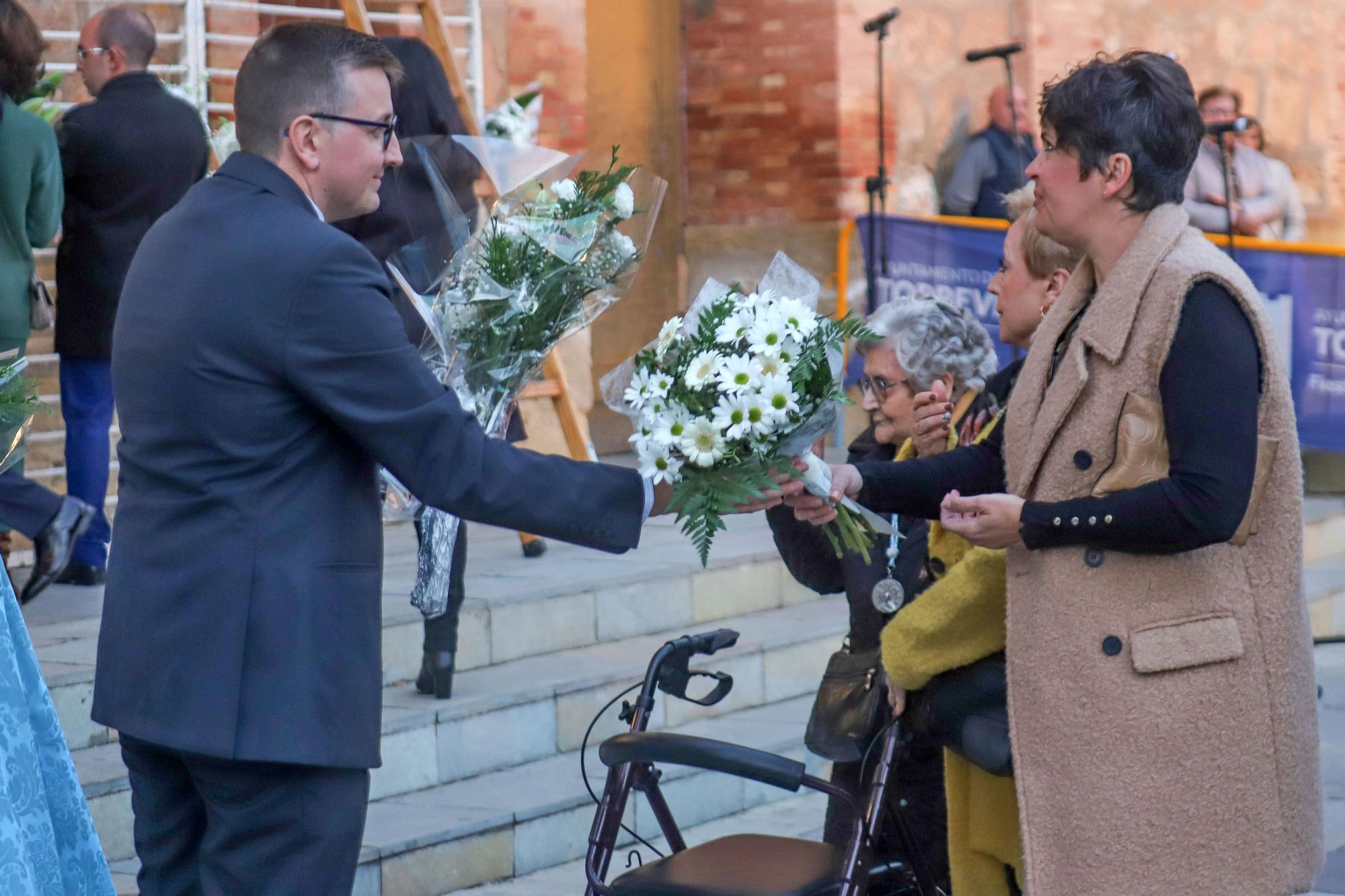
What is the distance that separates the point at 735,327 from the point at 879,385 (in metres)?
1.01

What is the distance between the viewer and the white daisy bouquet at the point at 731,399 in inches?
106

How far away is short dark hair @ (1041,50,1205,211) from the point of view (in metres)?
2.67

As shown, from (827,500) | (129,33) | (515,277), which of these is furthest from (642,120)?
(827,500)

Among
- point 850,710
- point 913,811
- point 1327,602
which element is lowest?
point 1327,602

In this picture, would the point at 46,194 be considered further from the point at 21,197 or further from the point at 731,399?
the point at 731,399

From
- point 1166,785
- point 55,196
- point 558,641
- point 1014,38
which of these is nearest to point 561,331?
point 1166,785

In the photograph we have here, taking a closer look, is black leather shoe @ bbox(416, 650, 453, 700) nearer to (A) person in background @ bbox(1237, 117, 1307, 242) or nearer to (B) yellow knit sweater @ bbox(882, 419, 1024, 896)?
(B) yellow knit sweater @ bbox(882, 419, 1024, 896)

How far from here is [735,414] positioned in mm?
2705

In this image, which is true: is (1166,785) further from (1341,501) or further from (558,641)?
(1341,501)

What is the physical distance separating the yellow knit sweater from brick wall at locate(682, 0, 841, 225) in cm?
642

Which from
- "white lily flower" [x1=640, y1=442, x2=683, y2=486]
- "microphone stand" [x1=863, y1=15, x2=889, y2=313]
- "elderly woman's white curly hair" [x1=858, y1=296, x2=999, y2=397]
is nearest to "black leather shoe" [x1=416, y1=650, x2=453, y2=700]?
"elderly woman's white curly hair" [x1=858, y1=296, x2=999, y2=397]

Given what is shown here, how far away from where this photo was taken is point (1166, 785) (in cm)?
267

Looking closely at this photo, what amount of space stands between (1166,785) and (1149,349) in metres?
0.66

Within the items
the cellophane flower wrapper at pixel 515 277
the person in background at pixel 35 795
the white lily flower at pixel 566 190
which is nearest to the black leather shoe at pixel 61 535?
the person in background at pixel 35 795
